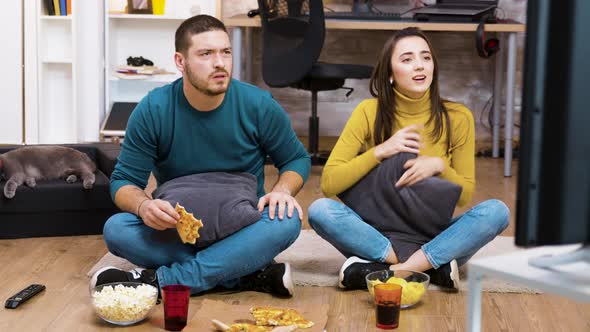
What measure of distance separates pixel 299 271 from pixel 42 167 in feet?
3.81

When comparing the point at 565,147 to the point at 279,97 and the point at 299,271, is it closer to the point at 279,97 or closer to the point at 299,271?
the point at 299,271

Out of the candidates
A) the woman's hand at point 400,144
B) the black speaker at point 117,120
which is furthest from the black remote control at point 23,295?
the black speaker at point 117,120

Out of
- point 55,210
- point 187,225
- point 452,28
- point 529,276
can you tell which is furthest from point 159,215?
point 452,28

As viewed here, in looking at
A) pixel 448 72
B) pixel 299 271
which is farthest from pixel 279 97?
pixel 299 271

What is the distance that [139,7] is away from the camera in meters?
5.67

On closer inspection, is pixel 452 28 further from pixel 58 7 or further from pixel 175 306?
pixel 175 306

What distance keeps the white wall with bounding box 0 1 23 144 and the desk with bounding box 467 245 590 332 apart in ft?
14.9

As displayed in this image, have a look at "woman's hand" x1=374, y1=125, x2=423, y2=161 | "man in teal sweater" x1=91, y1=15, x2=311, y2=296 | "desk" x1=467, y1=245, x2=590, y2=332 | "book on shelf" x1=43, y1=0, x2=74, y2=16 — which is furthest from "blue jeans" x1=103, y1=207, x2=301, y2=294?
"book on shelf" x1=43, y1=0, x2=74, y2=16

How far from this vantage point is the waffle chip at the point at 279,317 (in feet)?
7.67

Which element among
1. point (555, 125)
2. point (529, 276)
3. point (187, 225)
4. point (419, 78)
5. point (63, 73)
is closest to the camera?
point (555, 125)

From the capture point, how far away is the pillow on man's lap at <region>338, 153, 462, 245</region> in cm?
272

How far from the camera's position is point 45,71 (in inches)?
223

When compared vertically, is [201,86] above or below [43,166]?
above

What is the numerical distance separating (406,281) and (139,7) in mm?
3572
